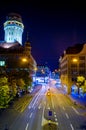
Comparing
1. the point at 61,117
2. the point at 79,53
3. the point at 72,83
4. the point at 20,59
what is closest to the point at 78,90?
the point at 72,83

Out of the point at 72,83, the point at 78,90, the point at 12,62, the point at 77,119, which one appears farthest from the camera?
the point at 12,62

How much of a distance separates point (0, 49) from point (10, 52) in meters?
7.76

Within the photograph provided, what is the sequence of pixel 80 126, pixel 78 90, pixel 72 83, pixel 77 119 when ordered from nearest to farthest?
pixel 80 126 → pixel 77 119 → pixel 78 90 → pixel 72 83

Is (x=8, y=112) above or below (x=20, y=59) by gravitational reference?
below

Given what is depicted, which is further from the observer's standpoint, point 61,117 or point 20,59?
point 20,59

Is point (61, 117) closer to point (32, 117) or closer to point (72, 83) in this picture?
point (32, 117)

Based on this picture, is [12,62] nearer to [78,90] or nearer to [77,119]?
[78,90]

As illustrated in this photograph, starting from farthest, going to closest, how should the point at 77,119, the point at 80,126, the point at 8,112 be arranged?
the point at 8,112 → the point at 77,119 → the point at 80,126

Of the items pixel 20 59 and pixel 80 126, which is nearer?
pixel 80 126

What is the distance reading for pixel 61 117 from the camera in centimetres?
5572

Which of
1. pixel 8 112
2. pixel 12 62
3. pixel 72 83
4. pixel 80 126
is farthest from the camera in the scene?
pixel 12 62

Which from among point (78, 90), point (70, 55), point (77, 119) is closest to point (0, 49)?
point (70, 55)

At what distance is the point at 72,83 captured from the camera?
125 m

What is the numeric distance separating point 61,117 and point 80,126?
31.9ft
